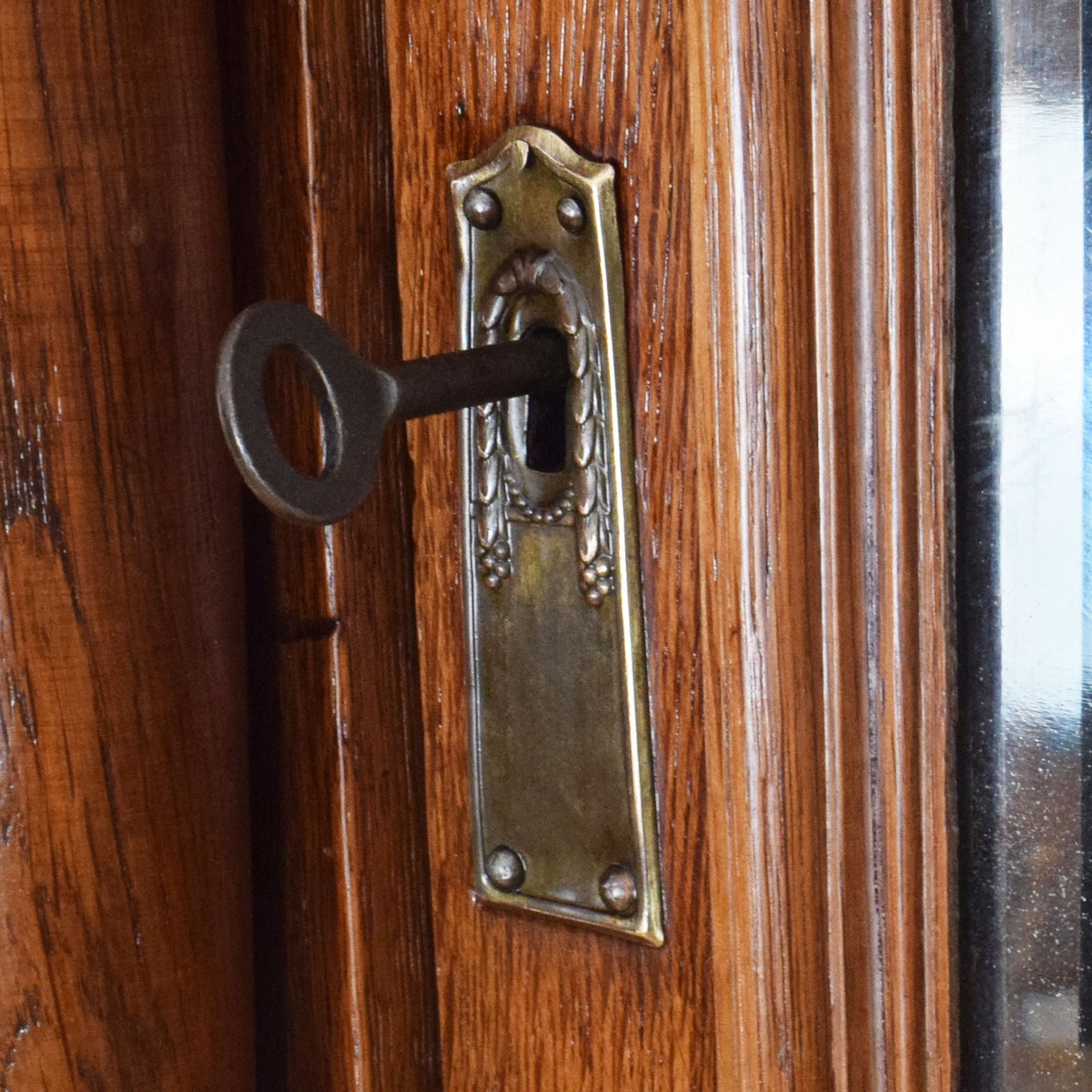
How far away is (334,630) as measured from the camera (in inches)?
19.5

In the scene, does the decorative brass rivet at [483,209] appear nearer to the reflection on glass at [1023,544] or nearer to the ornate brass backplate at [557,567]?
the ornate brass backplate at [557,567]

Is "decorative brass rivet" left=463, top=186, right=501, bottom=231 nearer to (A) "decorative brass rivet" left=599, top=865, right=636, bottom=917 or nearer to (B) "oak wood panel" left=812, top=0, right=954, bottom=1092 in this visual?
(B) "oak wood panel" left=812, top=0, right=954, bottom=1092

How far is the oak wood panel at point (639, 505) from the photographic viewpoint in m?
0.40

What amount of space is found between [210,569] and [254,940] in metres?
0.16

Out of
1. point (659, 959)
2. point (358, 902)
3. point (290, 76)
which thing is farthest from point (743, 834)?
point (290, 76)

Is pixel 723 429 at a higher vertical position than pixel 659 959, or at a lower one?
higher

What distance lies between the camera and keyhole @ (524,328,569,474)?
0.44 metres

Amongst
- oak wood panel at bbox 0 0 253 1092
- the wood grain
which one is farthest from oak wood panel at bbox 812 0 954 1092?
oak wood panel at bbox 0 0 253 1092

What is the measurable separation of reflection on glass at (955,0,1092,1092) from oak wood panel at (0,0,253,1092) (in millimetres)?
250

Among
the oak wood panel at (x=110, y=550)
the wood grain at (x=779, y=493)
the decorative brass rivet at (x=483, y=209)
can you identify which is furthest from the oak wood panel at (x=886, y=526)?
the oak wood panel at (x=110, y=550)

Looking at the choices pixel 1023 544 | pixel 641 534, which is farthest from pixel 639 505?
pixel 1023 544

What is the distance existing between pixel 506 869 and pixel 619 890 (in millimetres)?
47

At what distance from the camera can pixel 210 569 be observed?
0.47 m

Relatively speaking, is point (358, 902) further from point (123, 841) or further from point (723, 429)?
point (723, 429)
